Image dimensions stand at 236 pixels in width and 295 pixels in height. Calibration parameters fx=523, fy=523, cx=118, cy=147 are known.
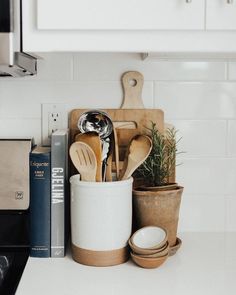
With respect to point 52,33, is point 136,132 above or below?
below

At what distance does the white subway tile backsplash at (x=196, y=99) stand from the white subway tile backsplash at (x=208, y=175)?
13cm

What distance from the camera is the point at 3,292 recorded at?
1.13 metres

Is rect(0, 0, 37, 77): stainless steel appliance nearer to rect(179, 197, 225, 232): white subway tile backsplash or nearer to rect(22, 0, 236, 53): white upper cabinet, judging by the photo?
rect(22, 0, 236, 53): white upper cabinet

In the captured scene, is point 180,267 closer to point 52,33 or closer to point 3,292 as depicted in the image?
point 3,292

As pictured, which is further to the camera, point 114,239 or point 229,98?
point 229,98

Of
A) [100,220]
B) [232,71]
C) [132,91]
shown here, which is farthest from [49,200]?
[232,71]

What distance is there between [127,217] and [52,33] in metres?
0.48

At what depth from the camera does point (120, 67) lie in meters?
1.50

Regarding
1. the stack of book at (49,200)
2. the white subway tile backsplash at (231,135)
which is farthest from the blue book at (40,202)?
the white subway tile backsplash at (231,135)

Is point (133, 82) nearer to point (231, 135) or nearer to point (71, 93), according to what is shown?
point (71, 93)

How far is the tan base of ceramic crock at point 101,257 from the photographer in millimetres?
1268

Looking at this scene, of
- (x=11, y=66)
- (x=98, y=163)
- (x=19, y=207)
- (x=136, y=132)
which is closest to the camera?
(x=11, y=66)

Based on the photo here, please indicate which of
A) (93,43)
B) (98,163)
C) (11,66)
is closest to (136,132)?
(98,163)

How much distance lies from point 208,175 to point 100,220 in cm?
43
